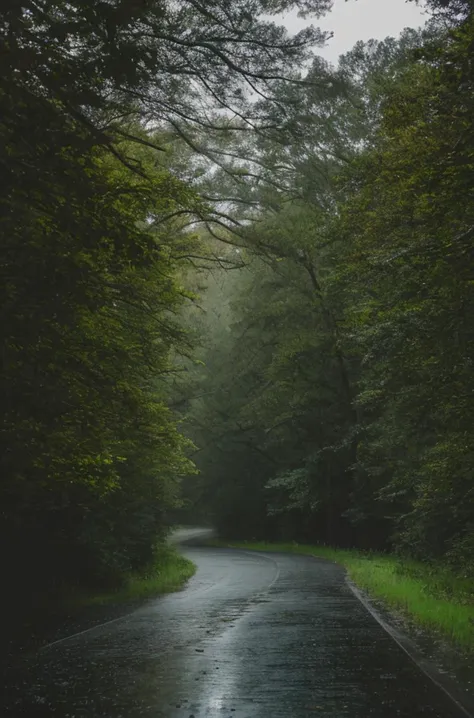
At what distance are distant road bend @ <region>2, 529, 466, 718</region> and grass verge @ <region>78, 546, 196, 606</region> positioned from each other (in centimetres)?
268

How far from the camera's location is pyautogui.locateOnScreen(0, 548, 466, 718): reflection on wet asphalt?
6.59m

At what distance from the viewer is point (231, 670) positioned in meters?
8.23

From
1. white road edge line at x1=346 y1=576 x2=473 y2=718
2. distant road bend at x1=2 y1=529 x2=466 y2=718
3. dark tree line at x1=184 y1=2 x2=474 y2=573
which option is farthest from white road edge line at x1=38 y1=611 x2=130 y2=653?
dark tree line at x1=184 y1=2 x2=474 y2=573

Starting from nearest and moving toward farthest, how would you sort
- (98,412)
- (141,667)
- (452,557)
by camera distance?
(141,667) < (98,412) < (452,557)

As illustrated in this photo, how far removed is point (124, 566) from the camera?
770 inches

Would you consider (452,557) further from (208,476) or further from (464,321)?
(208,476)

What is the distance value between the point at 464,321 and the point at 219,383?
139 ft

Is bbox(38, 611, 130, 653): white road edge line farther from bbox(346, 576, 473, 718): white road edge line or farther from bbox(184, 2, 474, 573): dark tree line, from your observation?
bbox(184, 2, 474, 573): dark tree line

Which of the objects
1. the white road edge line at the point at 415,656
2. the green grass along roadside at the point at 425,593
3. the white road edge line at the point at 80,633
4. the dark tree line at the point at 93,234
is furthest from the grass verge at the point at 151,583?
the white road edge line at the point at 415,656

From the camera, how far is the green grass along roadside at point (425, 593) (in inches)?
426

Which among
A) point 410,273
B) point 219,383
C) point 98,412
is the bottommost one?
point 98,412

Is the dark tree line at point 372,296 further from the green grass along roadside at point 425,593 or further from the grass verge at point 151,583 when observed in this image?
the grass verge at point 151,583

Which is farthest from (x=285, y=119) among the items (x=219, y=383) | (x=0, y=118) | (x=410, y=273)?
(x=219, y=383)

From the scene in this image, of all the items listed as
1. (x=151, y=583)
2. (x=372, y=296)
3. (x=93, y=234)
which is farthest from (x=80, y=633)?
(x=372, y=296)
